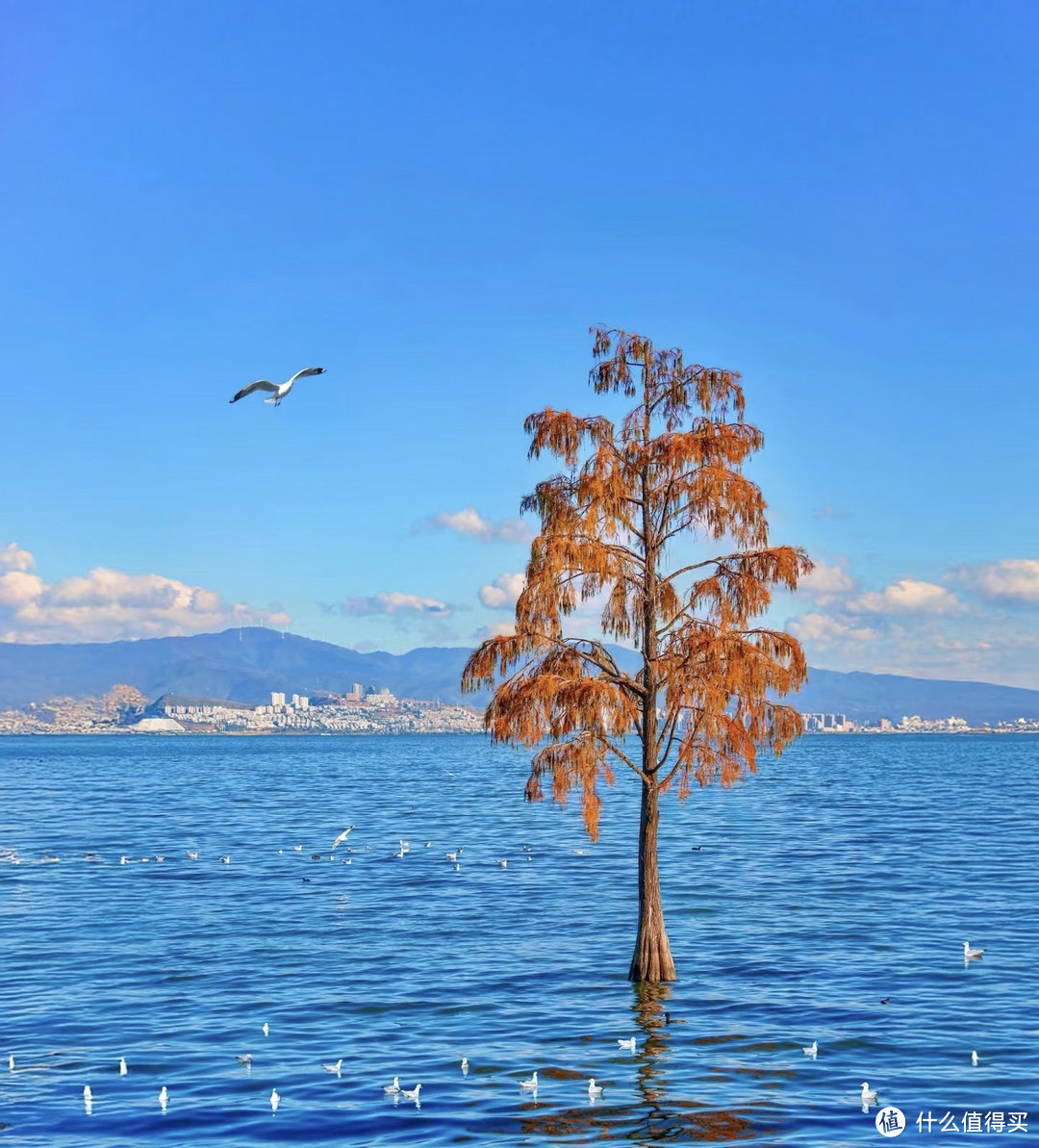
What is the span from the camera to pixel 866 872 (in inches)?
2128

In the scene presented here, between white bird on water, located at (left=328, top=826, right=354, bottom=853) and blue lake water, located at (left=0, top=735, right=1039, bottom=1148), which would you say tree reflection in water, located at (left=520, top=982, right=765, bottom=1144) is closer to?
blue lake water, located at (left=0, top=735, right=1039, bottom=1148)

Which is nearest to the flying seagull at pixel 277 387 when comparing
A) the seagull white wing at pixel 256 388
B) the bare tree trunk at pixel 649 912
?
the seagull white wing at pixel 256 388

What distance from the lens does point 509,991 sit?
3192 cm

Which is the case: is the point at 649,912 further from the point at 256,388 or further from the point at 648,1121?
the point at 256,388

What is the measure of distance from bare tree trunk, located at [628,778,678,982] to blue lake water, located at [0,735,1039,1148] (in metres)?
0.91

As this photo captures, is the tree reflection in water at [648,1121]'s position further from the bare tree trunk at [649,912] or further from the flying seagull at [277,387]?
the flying seagull at [277,387]

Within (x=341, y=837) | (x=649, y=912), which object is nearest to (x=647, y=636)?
(x=649, y=912)

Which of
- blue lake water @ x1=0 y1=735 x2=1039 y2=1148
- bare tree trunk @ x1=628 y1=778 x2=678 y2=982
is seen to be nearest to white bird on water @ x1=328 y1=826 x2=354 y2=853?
blue lake water @ x1=0 y1=735 x2=1039 y2=1148

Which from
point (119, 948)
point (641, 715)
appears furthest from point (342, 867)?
point (641, 715)

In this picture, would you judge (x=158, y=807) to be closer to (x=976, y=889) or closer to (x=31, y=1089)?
(x=976, y=889)

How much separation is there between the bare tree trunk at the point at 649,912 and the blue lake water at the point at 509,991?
35.8 inches

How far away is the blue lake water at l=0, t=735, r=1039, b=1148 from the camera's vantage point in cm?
2272

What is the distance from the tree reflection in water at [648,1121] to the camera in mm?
21250

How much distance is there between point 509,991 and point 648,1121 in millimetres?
10268
